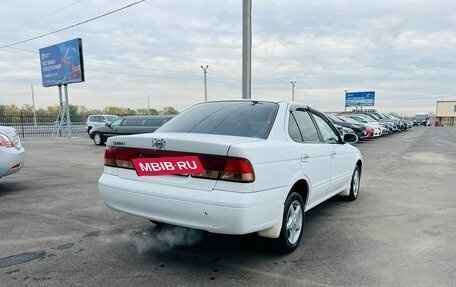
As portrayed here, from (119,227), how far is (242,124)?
2.13m

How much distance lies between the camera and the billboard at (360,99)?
2376 inches

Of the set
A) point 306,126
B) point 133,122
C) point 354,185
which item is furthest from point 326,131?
point 133,122

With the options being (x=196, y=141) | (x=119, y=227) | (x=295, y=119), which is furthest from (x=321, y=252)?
(x=119, y=227)

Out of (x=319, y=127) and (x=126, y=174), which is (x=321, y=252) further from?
(x=126, y=174)

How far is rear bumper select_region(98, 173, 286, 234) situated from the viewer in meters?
3.05

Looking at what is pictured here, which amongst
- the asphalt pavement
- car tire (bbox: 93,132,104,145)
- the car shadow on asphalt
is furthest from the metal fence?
the asphalt pavement

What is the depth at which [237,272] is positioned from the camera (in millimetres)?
3398

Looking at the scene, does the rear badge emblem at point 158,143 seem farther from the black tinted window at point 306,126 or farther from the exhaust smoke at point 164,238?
the black tinted window at point 306,126

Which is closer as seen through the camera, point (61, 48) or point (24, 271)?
point (24, 271)

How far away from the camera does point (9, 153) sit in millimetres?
6391

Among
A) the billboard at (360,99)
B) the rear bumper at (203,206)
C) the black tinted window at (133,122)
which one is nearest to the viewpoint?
the rear bumper at (203,206)

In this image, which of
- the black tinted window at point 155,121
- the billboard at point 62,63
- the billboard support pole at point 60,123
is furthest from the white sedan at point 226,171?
the billboard support pole at point 60,123

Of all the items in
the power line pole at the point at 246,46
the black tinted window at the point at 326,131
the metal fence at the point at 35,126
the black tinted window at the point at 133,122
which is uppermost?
the power line pole at the point at 246,46

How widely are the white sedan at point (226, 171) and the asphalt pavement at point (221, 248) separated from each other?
0.44 metres
